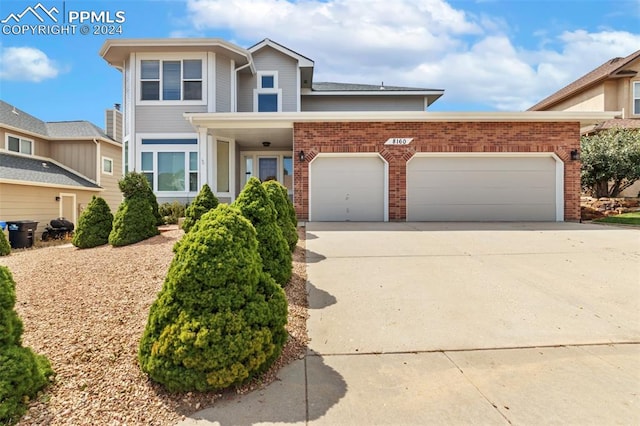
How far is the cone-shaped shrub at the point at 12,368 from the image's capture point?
7.17 feet

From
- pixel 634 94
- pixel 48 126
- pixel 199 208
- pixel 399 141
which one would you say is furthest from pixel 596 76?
pixel 48 126

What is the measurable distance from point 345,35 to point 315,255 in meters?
7.48

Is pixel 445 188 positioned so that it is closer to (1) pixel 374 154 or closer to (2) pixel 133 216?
(1) pixel 374 154

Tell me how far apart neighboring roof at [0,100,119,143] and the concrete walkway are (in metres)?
16.9

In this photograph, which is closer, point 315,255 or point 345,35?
point 315,255

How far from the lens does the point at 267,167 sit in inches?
597

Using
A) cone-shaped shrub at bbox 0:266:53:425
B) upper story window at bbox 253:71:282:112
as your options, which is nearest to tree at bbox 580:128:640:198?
upper story window at bbox 253:71:282:112

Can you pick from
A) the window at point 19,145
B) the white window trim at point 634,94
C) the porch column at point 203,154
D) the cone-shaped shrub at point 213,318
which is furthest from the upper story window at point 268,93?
the white window trim at point 634,94

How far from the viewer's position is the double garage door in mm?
11289

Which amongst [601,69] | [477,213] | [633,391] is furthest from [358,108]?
[633,391]

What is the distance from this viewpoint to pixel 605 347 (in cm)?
325

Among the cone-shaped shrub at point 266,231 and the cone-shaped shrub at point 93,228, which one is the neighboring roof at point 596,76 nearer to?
the cone-shaped shrub at point 266,231

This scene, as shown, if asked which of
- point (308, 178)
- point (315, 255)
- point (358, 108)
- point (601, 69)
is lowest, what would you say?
point (315, 255)

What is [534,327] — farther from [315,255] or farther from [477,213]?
[477,213]
